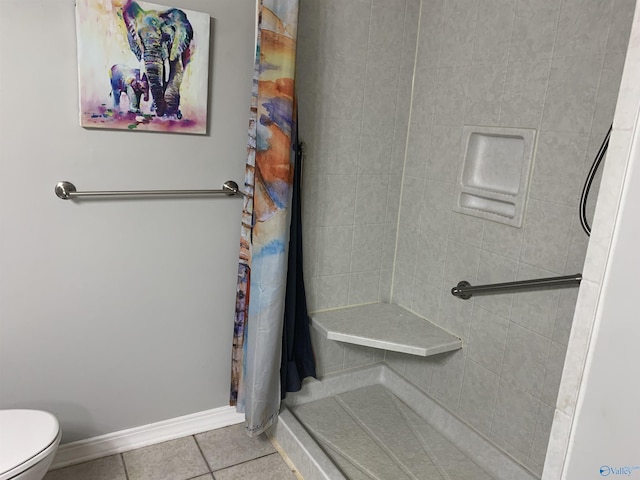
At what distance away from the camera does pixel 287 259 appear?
1.95 metres

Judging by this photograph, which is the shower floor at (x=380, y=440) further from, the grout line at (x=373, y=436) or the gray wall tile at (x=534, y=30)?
the gray wall tile at (x=534, y=30)

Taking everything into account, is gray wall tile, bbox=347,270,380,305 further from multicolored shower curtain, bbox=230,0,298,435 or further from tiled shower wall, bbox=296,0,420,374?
multicolored shower curtain, bbox=230,0,298,435

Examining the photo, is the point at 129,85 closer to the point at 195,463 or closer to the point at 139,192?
the point at 139,192

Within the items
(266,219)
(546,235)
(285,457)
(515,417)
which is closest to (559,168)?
(546,235)

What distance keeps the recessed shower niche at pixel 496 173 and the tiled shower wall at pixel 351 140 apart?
40 cm

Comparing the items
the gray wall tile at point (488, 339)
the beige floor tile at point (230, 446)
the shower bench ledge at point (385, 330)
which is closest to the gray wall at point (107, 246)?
the beige floor tile at point (230, 446)

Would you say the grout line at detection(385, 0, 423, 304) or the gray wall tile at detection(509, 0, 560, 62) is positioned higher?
the gray wall tile at detection(509, 0, 560, 62)

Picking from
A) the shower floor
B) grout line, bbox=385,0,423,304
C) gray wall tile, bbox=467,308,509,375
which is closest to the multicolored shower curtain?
the shower floor

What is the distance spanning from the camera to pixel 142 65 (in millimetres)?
1679

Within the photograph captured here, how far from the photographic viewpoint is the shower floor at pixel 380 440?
1934 millimetres

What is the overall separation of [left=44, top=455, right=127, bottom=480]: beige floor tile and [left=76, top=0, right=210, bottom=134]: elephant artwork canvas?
1.30 metres

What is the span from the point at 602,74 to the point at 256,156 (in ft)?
3.90

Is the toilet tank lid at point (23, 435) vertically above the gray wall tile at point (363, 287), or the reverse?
the gray wall tile at point (363, 287)

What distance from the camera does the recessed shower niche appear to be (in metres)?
1.81
